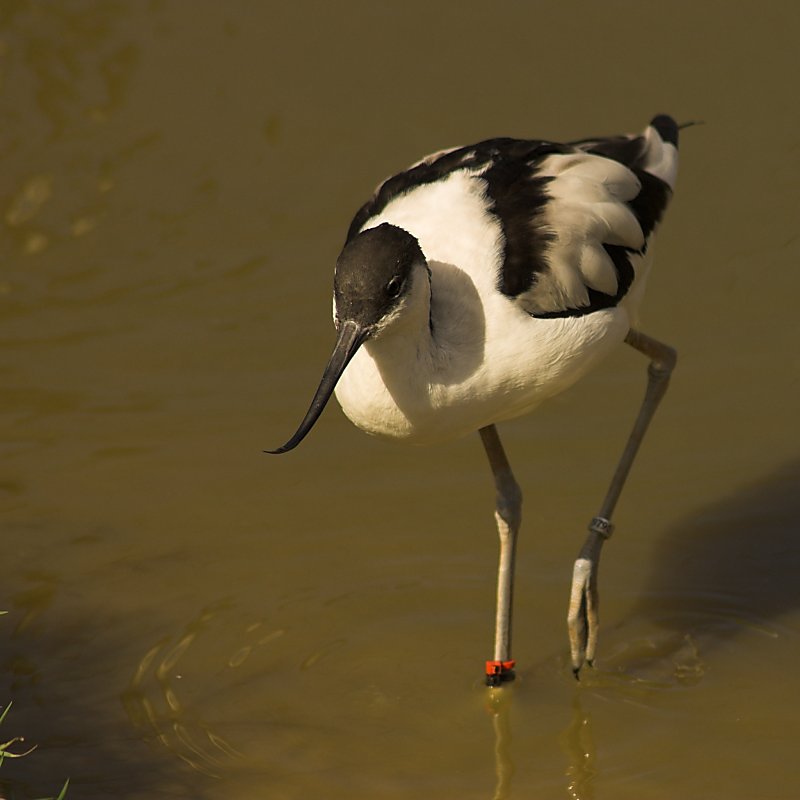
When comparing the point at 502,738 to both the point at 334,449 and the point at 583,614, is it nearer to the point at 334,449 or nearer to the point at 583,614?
the point at 583,614

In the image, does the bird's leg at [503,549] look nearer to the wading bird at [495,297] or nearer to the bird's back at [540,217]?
the wading bird at [495,297]

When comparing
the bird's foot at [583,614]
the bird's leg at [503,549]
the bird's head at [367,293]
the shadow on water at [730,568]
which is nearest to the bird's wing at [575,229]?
the bird's head at [367,293]

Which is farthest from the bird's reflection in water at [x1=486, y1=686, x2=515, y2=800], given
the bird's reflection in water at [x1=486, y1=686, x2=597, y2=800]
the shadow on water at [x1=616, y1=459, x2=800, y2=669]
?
the shadow on water at [x1=616, y1=459, x2=800, y2=669]

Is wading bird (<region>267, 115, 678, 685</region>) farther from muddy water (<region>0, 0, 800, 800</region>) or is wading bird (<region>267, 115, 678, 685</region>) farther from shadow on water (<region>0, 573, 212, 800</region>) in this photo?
shadow on water (<region>0, 573, 212, 800</region>)

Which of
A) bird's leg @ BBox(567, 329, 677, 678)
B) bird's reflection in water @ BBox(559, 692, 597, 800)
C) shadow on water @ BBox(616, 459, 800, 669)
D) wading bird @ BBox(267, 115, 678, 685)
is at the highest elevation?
wading bird @ BBox(267, 115, 678, 685)

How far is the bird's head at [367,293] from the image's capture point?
369cm

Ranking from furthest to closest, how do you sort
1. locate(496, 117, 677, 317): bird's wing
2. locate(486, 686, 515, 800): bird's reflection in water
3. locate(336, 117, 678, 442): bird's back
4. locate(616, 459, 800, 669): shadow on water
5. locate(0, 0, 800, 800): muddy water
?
1. locate(616, 459, 800, 669): shadow on water
2. locate(0, 0, 800, 800): muddy water
3. locate(486, 686, 515, 800): bird's reflection in water
4. locate(496, 117, 677, 317): bird's wing
5. locate(336, 117, 678, 442): bird's back

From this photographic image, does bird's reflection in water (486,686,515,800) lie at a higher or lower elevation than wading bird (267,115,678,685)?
lower

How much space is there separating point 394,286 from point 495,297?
1.37ft

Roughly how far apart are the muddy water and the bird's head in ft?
4.05

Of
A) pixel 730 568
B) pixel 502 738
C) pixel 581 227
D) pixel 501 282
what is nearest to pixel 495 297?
pixel 501 282

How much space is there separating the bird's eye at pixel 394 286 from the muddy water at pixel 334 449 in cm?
140

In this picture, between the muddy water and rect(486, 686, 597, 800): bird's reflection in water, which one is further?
the muddy water

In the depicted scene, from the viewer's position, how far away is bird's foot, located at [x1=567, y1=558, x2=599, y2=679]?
4.64m
